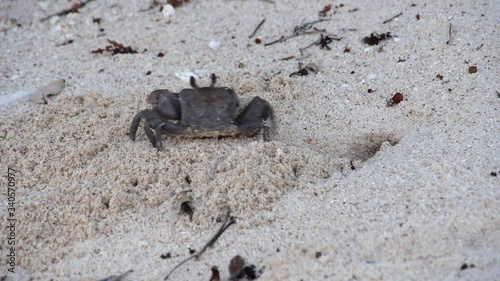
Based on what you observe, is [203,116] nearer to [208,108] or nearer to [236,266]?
[208,108]

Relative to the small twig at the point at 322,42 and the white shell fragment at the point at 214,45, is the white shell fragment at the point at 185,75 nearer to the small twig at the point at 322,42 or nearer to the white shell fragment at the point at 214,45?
the white shell fragment at the point at 214,45

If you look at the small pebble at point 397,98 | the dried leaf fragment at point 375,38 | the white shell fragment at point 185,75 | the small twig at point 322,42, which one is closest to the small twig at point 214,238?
the small pebble at point 397,98

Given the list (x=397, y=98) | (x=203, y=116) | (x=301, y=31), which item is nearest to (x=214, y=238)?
(x=203, y=116)

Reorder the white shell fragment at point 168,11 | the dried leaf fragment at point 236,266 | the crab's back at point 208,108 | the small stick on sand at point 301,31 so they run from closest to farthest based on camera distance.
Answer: the dried leaf fragment at point 236,266
the crab's back at point 208,108
the small stick on sand at point 301,31
the white shell fragment at point 168,11

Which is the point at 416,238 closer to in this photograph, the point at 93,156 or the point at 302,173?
the point at 302,173

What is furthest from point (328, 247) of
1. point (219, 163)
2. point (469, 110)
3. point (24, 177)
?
point (24, 177)
